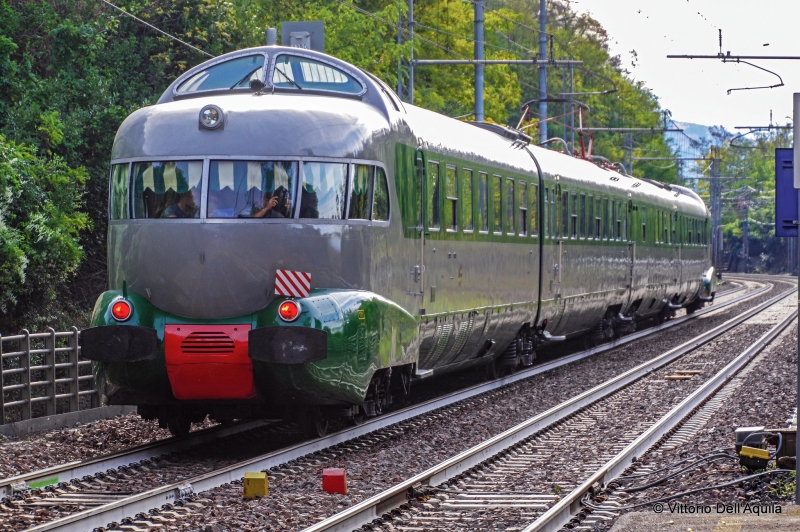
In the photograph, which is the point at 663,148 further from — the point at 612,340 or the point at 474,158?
the point at 474,158

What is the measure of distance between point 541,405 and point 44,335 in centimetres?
574

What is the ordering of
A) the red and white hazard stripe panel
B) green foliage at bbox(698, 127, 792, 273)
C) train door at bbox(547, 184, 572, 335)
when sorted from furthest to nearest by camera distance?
green foliage at bbox(698, 127, 792, 273) → train door at bbox(547, 184, 572, 335) → the red and white hazard stripe panel

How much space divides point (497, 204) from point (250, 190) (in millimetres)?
6081

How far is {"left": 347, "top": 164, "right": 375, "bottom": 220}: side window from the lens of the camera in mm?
12016

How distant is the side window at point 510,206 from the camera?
57.8 ft

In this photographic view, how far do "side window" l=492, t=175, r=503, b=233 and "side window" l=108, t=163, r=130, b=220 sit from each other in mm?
6017

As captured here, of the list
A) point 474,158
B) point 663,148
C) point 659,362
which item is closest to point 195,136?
point 474,158

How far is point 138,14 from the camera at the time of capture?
26859mm

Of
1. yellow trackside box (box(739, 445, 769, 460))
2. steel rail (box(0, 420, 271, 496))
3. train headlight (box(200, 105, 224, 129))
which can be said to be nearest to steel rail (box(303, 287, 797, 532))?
yellow trackside box (box(739, 445, 769, 460))

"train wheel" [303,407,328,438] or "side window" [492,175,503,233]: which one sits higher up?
"side window" [492,175,503,233]

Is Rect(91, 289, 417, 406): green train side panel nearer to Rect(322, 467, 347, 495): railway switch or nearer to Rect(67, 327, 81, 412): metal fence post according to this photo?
Rect(322, 467, 347, 495): railway switch

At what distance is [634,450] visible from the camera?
39.2 feet

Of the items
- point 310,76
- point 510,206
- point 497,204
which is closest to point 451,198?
point 497,204

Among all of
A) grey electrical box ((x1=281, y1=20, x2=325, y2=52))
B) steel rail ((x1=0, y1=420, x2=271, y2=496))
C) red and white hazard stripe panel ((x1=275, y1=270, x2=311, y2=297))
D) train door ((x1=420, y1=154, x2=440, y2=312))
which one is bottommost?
steel rail ((x1=0, y1=420, x2=271, y2=496))
